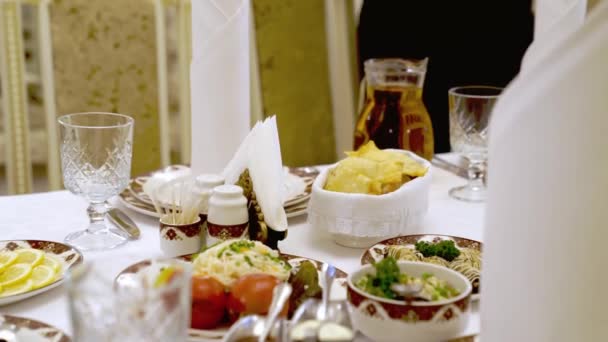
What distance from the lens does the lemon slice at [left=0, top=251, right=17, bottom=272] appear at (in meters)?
0.92

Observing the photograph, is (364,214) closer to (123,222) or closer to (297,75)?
(123,222)

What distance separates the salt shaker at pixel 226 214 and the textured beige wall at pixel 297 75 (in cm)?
151

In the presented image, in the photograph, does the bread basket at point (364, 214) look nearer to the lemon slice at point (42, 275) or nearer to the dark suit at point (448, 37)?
the lemon slice at point (42, 275)

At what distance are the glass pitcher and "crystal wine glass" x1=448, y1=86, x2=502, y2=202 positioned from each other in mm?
63

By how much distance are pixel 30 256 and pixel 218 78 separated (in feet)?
1.43

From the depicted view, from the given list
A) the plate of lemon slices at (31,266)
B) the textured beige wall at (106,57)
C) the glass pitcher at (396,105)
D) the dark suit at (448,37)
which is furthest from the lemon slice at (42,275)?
the dark suit at (448,37)

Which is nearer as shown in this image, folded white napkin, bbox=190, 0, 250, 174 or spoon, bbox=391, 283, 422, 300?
spoon, bbox=391, 283, 422, 300

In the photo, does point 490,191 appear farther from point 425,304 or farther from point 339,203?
point 339,203

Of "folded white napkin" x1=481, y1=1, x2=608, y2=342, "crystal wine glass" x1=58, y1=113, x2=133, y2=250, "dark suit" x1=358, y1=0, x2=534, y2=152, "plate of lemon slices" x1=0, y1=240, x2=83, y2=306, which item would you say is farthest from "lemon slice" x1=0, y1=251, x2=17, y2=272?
"dark suit" x1=358, y1=0, x2=534, y2=152

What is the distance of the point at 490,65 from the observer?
2.32 metres

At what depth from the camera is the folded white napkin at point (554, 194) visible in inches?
23.6

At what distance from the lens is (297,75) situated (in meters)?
2.54

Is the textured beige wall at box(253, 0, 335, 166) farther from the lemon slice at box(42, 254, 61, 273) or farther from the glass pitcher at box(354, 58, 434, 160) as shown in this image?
the lemon slice at box(42, 254, 61, 273)

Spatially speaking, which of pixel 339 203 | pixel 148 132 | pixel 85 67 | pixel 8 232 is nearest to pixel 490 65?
pixel 148 132
